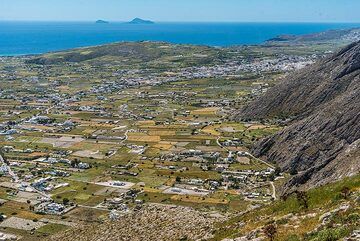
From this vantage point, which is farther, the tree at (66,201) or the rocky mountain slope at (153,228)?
the tree at (66,201)

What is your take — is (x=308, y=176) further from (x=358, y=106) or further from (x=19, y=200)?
(x=19, y=200)

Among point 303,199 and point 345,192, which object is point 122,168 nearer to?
point 303,199

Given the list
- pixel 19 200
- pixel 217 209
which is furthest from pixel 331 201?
pixel 19 200

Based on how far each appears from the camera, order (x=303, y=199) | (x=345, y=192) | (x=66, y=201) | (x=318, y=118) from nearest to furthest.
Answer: (x=345, y=192), (x=303, y=199), (x=66, y=201), (x=318, y=118)

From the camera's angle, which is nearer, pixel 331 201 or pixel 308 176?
pixel 331 201

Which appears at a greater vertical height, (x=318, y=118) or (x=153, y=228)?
(x=318, y=118)

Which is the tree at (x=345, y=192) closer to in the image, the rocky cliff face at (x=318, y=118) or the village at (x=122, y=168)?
the rocky cliff face at (x=318, y=118)

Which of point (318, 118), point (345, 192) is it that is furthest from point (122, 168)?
point (345, 192)

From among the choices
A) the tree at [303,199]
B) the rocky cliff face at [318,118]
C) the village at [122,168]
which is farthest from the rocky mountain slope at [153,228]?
the rocky cliff face at [318,118]

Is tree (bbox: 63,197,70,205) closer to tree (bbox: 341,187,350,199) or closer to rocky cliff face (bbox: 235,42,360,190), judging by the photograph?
rocky cliff face (bbox: 235,42,360,190)
